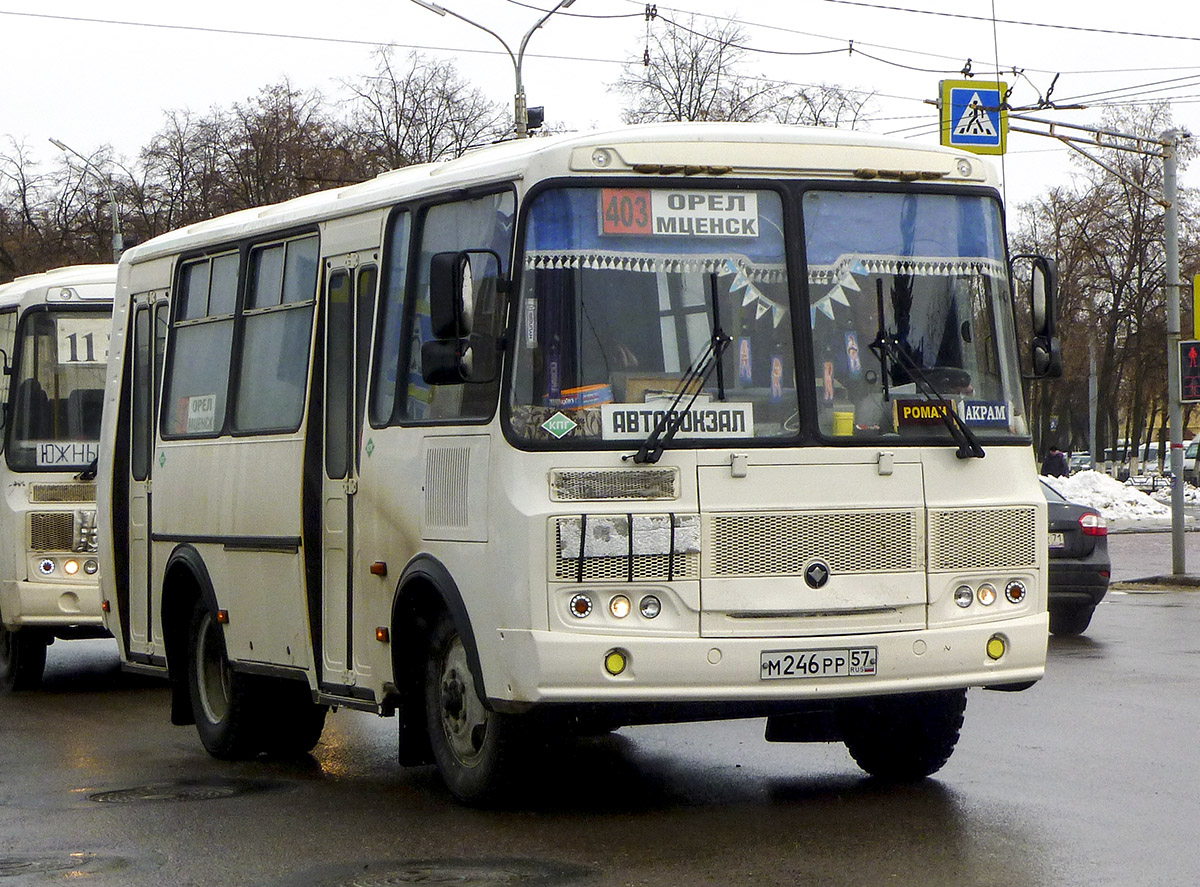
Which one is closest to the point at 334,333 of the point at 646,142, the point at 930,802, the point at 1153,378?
the point at 646,142

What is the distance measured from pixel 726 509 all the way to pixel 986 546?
117cm

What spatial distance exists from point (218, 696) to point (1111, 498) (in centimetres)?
3842

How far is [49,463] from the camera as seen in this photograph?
45.9ft

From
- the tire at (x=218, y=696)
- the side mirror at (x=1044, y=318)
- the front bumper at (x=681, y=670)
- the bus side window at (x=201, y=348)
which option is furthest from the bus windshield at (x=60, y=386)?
the side mirror at (x=1044, y=318)

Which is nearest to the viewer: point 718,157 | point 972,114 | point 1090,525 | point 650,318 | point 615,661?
point 615,661

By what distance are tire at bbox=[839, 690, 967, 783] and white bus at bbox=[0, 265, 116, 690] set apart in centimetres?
659

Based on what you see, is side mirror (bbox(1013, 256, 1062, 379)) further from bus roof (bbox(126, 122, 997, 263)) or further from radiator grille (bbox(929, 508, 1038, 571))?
radiator grille (bbox(929, 508, 1038, 571))

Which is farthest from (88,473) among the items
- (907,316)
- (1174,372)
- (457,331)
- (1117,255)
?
(1117,255)

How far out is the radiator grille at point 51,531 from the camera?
45.4ft

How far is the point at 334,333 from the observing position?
9.27 meters

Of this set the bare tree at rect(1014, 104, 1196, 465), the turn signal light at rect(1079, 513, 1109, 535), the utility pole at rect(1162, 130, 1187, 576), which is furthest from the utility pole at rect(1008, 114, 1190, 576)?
the bare tree at rect(1014, 104, 1196, 465)

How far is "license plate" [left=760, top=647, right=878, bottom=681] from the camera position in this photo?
Answer: 7469mm

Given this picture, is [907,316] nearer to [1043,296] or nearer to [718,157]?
[1043,296]

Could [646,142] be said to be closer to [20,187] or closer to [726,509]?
[726,509]
